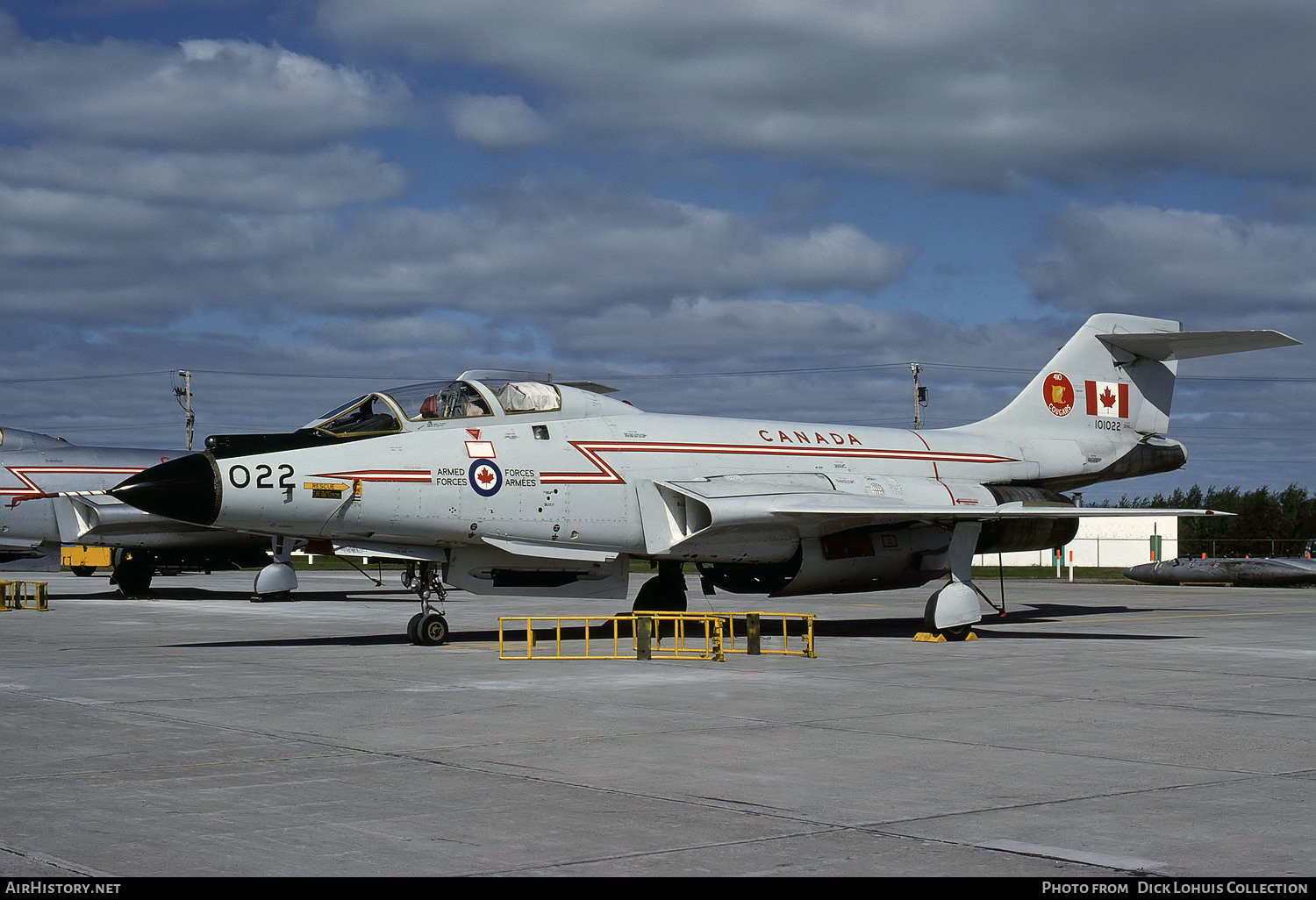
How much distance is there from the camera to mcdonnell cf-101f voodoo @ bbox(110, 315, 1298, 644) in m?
14.6

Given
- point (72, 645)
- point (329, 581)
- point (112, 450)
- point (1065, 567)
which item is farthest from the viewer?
point (1065, 567)

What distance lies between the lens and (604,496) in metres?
16.3

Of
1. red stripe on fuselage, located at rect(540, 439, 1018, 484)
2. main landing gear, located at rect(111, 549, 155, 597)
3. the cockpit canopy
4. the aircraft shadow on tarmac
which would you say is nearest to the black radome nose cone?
the cockpit canopy

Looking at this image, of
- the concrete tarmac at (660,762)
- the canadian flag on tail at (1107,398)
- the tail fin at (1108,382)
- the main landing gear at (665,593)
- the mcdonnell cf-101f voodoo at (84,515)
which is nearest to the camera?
the concrete tarmac at (660,762)

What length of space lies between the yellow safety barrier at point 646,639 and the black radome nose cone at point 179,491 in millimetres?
3469

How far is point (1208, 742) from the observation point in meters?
8.50

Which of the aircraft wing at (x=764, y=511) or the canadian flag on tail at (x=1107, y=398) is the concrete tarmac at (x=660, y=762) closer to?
the aircraft wing at (x=764, y=511)

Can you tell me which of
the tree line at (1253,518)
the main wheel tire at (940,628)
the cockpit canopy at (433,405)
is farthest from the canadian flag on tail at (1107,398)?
the tree line at (1253,518)

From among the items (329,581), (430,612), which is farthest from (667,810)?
(329,581)

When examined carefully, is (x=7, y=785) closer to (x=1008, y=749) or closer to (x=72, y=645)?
(x=1008, y=749)

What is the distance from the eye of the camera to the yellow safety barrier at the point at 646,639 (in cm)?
1473

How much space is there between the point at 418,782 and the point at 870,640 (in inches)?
446

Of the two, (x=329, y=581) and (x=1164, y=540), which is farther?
(x=1164, y=540)

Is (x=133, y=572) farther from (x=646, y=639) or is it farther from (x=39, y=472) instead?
(x=646, y=639)
